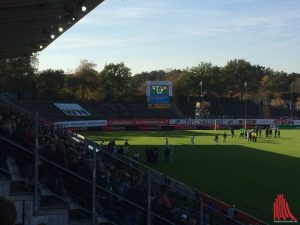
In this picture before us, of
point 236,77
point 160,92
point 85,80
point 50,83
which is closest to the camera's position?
point 160,92

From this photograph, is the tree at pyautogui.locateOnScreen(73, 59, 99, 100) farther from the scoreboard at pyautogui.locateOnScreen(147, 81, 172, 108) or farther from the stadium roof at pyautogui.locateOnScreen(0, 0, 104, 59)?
the stadium roof at pyautogui.locateOnScreen(0, 0, 104, 59)

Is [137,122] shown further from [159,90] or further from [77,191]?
[77,191]

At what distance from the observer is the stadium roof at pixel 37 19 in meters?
15.3

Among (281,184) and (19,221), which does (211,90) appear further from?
(19,221)

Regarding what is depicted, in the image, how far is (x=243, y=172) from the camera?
30.8m

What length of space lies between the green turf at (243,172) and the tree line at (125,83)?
40.7 meters

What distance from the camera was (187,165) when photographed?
109ft

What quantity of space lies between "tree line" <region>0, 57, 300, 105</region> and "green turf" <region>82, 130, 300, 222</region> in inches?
1601

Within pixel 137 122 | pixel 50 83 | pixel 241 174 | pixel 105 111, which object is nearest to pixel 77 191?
pixel 241 174

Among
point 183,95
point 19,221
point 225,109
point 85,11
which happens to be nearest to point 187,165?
point 85,11

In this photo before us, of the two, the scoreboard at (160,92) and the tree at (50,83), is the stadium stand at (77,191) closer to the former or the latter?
the scoreboard at (160,92)

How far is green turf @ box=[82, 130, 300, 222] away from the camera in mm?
22089

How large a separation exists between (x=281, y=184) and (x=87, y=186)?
1718cm

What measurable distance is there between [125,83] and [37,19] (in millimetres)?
92051
